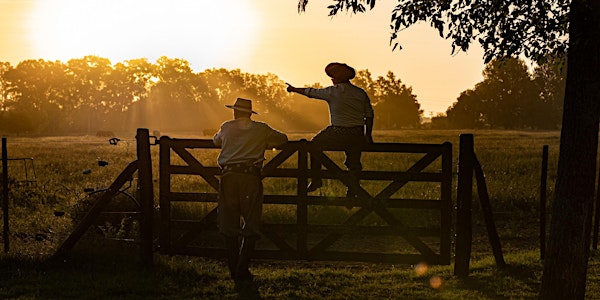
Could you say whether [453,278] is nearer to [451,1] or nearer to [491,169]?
[451,1]

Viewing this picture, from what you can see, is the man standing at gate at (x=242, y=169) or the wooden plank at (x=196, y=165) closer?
the man standing at gate at (x=242, y=169)

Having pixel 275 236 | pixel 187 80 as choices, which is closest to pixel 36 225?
pixel 275 236

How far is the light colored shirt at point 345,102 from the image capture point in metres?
10.7

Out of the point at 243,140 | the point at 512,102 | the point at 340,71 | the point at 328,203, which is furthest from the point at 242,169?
the point at 512,102

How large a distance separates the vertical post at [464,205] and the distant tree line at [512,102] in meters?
123

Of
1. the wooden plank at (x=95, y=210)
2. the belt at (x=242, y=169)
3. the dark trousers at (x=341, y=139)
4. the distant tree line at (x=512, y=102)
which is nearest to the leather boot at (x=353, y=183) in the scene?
the dark trousers at (x=341, y=139)

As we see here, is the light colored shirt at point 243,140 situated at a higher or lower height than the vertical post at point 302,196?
higher

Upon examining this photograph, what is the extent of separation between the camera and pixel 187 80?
142 m

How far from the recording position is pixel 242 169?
10.2 metres

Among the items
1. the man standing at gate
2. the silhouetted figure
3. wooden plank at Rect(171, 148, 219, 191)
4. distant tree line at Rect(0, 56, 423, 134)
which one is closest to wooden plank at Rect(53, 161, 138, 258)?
wooden plank at Rect(171, 148, 219, 191)

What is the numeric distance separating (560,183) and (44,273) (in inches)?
281

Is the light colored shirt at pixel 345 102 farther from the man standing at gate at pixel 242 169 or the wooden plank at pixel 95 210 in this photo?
A: the wooden plank at pixel 95 210

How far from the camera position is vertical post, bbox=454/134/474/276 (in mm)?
11359

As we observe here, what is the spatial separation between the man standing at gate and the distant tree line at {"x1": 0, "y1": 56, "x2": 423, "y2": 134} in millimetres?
116171
